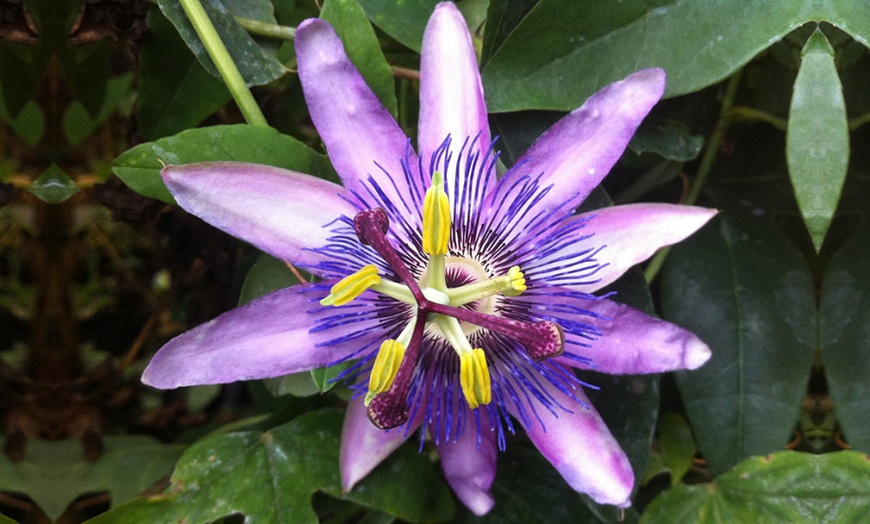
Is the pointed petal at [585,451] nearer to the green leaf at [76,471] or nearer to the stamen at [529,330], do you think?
the stamen at [529,330]

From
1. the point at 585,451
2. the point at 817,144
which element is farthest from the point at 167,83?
the point at 817,144

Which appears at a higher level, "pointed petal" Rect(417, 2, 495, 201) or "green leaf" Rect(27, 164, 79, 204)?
"green leaf" Rect(27, 164, 79, 204)

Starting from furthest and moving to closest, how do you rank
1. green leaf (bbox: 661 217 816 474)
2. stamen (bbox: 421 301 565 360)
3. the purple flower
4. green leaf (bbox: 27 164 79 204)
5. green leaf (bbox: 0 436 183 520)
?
green leaf (bbox: 0 436 183 520)
green leaf (bbox: 27 164 79 204)
green leaf (bbox: 661 217 816 474)
the purple flower
stamen (bbox: 421 301 565 360)

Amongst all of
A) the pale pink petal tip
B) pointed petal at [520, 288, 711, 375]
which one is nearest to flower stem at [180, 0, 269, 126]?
pointed petal at [520, 288, 711, 375]

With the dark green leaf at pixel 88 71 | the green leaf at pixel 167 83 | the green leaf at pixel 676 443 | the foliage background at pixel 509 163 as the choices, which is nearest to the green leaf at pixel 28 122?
the foliage background at pixel 509 163

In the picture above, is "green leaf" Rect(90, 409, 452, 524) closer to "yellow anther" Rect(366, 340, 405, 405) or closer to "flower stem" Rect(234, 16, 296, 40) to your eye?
"yellow anther" Rect(366, 340, 405, 405)
